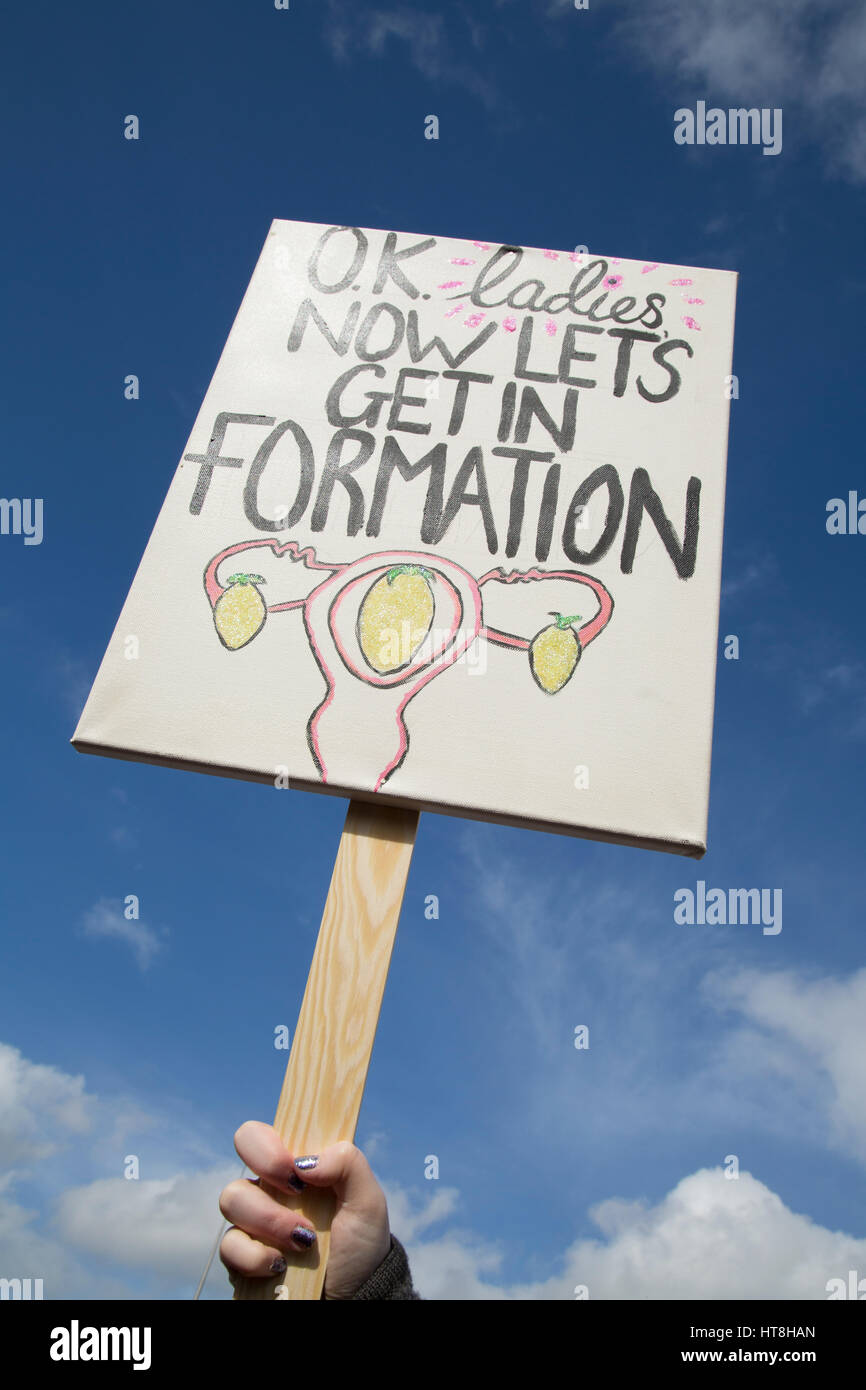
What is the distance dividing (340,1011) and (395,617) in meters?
0.70

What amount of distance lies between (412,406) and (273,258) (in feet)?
2.00

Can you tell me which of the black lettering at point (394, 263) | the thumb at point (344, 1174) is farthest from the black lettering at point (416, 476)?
the thumb at point (344, 1174)

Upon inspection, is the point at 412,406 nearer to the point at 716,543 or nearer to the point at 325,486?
the point at 325,486

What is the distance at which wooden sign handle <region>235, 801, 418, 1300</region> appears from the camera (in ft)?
4.03

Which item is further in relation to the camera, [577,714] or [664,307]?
[664,307]

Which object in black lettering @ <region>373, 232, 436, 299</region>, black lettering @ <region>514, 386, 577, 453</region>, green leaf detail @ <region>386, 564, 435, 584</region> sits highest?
black lettering @ <region>373, 232, 436, 299</region>

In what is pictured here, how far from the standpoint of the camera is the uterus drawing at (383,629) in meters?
1.52

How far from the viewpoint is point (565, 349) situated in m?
2.01

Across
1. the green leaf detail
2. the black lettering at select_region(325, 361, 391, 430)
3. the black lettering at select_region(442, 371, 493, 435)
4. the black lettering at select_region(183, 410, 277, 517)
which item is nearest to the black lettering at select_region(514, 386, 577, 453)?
the black lettering at select_region(442, 371, 493, 435)

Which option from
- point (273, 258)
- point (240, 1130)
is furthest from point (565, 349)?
point (240, 1130)

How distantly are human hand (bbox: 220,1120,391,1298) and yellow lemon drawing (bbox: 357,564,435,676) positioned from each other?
771 millimetres

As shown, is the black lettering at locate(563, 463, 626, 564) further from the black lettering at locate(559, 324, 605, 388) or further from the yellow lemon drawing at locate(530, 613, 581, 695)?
the black lettering at locate(559, 324, 605, 388)

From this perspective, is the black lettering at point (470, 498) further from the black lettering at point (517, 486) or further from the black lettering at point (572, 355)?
the black lettering at point (572, 355)

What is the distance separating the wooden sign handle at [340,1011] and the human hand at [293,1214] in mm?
21
